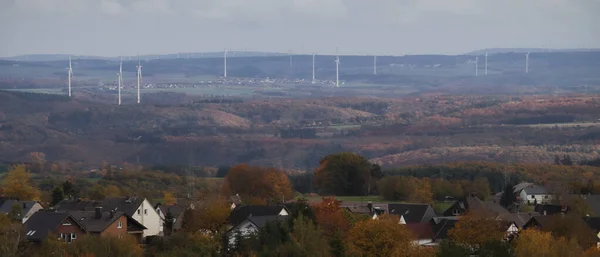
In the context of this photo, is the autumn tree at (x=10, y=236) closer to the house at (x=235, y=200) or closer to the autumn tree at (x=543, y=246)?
the house at (x=235, y=200)

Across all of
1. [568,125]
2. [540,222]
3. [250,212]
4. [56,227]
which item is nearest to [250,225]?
[250,212]

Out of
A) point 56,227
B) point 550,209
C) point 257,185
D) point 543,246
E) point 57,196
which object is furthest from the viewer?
point 257,185

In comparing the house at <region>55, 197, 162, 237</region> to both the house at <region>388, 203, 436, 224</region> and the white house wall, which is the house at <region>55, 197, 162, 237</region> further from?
the house at <region>388, 203, 436, 224</region>

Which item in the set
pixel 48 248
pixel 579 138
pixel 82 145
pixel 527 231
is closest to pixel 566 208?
pixel 527 231

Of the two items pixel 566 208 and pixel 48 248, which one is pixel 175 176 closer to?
pixel 566 208

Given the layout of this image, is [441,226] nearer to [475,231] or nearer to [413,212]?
[413,212]

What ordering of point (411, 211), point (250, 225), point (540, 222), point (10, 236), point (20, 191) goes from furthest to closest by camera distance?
point (20, 191)
point (411, 211)
point (540, 222)
point (250, 225)
point (10, 236)
